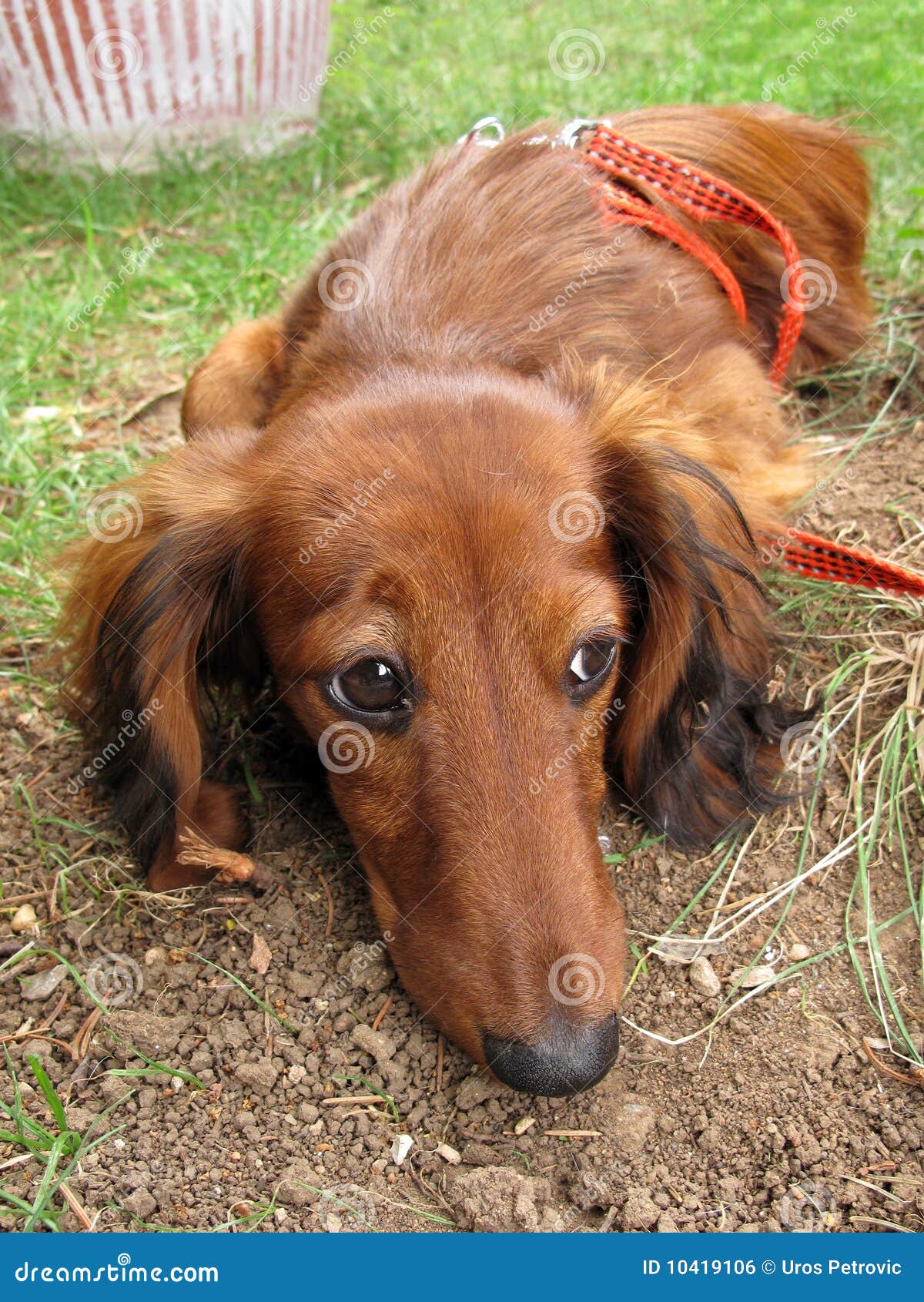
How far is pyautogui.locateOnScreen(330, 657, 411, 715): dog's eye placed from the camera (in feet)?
8.39

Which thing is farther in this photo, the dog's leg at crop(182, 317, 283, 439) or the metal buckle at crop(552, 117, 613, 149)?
the dog's leg at crop(182, 317, 283, 439)

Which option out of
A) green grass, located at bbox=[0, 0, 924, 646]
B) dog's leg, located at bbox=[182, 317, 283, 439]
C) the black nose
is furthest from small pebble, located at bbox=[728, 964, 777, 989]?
green grass, located at bbox=[0, 0, 924, 646]

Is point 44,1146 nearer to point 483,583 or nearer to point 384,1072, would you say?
point 384,1072

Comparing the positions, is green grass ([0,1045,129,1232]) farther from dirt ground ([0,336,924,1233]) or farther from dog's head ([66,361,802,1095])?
dog's head ([66,361,802,1095])

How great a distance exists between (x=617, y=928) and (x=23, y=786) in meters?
1.82

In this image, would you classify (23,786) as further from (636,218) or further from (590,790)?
(636,218)

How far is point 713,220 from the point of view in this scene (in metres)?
3.99

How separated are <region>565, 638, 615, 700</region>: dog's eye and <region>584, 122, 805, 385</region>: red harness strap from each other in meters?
1.57

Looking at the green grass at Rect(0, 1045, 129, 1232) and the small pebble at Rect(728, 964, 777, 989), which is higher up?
the green grass at Rect(0, 1045, 129, 1232)

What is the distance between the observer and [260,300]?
5406 millimetres

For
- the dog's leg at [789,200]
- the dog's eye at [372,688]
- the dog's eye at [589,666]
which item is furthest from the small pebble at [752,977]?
the dog's leg at [789,200]

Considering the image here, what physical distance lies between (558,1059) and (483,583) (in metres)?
0.97

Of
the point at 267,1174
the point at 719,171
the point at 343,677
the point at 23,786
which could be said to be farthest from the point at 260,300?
the point at 267,1174

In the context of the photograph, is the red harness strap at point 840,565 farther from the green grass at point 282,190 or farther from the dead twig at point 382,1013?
the green grass at point 282,190
